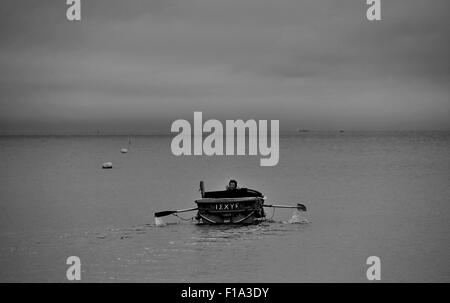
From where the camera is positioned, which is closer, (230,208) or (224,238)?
(224,238)

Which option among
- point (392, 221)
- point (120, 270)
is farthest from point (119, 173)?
point (120, 270)

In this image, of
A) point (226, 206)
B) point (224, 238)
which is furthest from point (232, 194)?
point (224, 238)

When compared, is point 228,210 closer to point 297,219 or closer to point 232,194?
point 232,194

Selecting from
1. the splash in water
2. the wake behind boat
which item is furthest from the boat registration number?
the splash in water

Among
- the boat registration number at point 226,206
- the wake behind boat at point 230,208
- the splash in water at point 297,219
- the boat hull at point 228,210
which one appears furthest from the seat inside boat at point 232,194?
the splash in water at point 297,219

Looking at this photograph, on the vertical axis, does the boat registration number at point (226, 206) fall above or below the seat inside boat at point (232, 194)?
below

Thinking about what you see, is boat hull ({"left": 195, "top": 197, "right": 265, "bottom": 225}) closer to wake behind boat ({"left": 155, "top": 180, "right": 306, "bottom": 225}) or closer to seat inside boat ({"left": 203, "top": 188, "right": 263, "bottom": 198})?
wake behind boat ({"left": 155, "top": 180, "right": 306, "bottom": 225})

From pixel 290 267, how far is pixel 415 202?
2540 centimetres

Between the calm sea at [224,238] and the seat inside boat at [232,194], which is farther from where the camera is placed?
the seat inside boat at [232,194]

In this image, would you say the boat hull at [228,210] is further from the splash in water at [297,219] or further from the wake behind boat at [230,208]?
the splash in water at [297,219]

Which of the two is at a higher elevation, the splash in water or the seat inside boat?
the seat inside boat

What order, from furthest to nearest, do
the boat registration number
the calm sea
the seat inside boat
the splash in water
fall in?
the splash in water < the seat inside boat < the boat registration number < the calm sea

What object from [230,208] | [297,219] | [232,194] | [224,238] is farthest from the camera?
[297,219]
